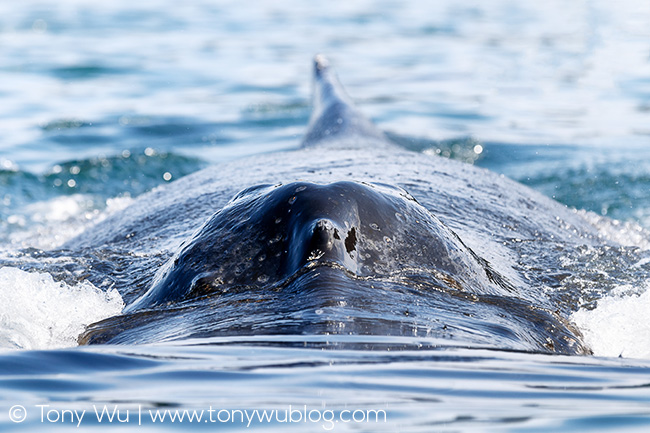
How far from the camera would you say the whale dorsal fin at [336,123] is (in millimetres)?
7848

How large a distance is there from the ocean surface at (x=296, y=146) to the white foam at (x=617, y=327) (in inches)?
0.5

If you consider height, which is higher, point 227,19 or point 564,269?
point 227,19

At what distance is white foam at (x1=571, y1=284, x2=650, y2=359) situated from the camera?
373cm

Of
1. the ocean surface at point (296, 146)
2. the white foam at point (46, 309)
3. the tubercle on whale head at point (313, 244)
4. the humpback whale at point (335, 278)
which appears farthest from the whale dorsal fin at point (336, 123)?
the tubercle on whale head at point (313, 244)

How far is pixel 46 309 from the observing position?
4070 mm

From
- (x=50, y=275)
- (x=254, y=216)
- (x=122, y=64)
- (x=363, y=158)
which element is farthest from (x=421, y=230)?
(x=122, y=64)

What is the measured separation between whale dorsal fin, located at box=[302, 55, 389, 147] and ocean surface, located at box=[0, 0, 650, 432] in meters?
1.78

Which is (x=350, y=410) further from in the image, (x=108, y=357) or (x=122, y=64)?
(x=122, y=64)

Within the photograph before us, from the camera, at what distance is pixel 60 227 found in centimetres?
771

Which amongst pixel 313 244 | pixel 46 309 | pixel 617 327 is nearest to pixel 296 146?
pixel 46 309

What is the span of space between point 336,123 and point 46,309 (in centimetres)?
459

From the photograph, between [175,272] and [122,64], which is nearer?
[175,272]

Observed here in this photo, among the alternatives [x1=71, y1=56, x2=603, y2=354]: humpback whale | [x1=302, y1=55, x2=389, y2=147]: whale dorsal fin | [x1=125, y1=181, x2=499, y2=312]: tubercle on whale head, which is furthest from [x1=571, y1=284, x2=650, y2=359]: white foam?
[x1=302, y1=55, x2=389, y2=147]: whale dorsal fin

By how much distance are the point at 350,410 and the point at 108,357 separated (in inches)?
36.6
